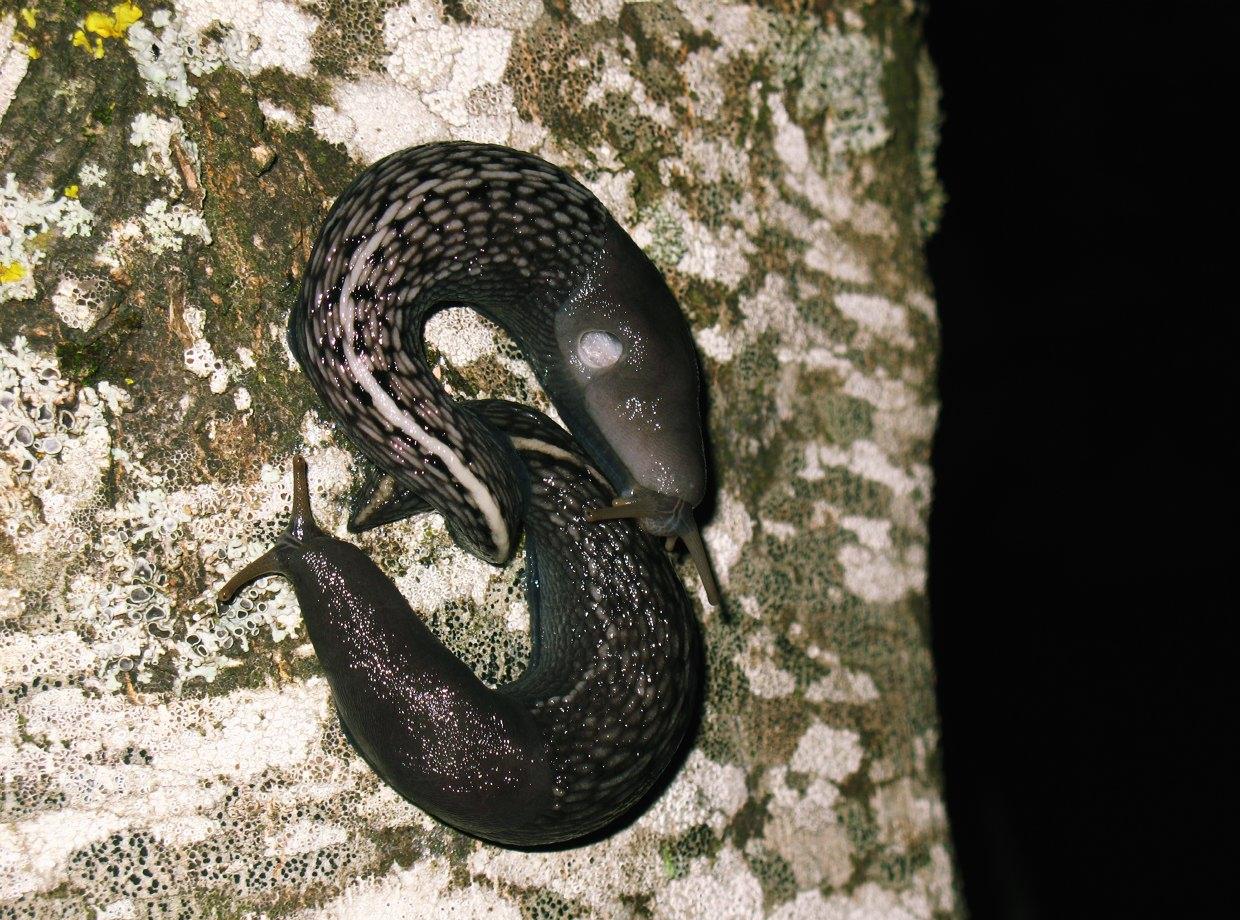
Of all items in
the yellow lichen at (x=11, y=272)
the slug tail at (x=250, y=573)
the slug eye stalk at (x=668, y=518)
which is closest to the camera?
the yellow lichen at (x=11, y=272)

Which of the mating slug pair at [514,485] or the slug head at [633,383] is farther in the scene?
the slug head at [633,383]

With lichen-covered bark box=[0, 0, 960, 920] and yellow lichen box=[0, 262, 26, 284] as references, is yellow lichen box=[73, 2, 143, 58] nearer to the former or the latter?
lichen-covered bark box=[0, 0, 960, 920]

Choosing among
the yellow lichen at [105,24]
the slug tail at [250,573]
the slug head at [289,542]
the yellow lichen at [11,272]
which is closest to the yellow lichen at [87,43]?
the yellow lichen at [105,24]

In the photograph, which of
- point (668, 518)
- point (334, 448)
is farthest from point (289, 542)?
point (668, 518)

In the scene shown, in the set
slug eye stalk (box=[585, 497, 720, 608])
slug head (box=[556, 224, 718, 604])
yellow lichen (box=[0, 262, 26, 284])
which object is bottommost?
slug eye stalk (box=[585, 497, 720, 608])

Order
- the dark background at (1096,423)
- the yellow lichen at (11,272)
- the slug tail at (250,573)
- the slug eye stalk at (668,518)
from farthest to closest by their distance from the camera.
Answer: the dark background at (1096,423) → the slug eye stalk at (668,518) → the slug tail at (250,573) → the yellow lichen at (11,272)

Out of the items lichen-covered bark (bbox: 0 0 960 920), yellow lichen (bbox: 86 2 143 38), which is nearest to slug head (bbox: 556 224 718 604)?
lichen-covered bark (bbox: 0 0 960 920)

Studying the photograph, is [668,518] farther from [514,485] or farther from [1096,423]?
[1096,423]

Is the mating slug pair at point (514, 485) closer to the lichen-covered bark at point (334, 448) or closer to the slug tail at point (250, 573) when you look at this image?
the slug tail at point (250, 573)
